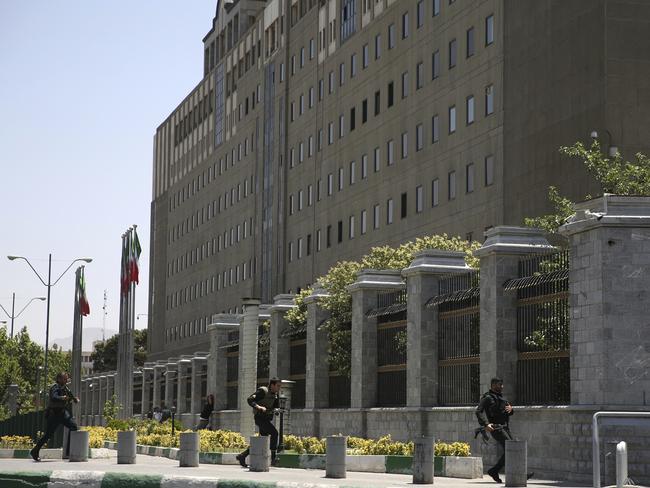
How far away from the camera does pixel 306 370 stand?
130ft

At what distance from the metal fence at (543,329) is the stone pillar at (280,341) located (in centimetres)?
1657

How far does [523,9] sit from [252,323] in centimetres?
2023

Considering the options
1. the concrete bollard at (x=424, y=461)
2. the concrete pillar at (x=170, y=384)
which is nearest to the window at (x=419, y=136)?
the concrete pillar at (x=170, y=384)

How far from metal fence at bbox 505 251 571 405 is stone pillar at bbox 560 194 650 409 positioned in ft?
4.69

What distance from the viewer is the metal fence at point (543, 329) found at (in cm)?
2419

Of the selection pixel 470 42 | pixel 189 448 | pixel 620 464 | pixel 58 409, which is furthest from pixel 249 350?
pixel 620 464

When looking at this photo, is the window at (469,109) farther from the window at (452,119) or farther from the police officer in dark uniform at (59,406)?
the police officer in dark uniform at (59,406)

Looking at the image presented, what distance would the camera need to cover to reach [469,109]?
192ft

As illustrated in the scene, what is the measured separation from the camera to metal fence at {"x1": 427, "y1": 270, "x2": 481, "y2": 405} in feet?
92.8

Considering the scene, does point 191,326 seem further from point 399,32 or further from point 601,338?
point 601,338

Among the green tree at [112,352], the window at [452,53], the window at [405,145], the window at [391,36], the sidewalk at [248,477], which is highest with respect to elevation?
the window at [391,36]

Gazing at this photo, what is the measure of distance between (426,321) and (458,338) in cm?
133

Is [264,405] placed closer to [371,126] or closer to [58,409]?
[58,409]

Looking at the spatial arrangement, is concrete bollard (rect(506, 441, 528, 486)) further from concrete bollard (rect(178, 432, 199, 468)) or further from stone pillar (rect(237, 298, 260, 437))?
stone pillar (rect(237, 298, 260, 437))
